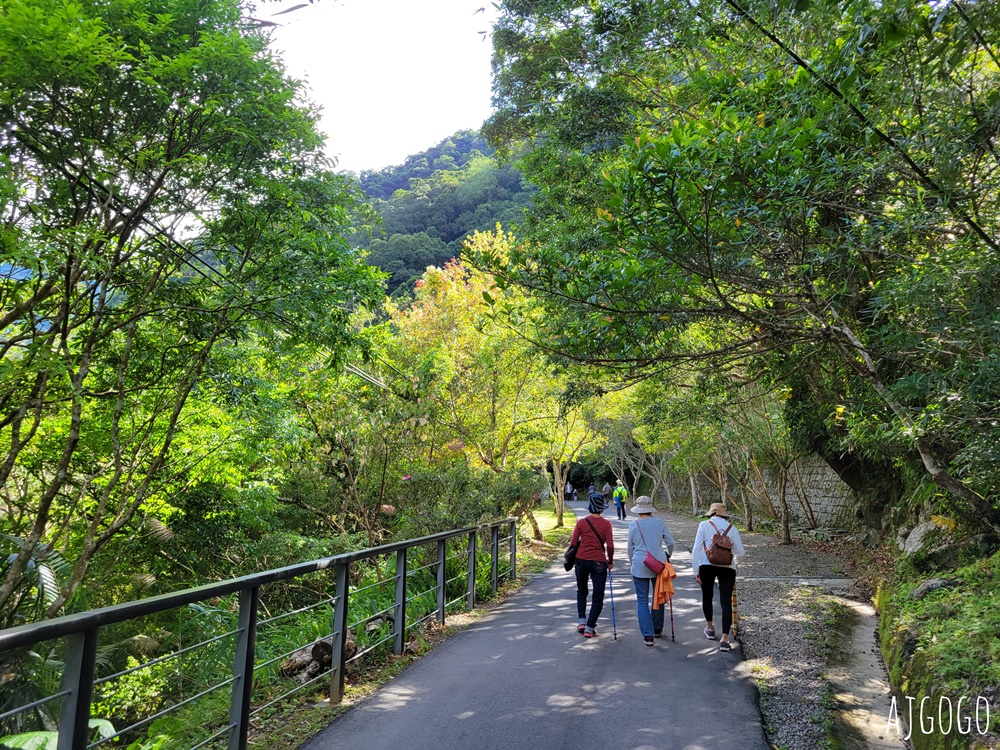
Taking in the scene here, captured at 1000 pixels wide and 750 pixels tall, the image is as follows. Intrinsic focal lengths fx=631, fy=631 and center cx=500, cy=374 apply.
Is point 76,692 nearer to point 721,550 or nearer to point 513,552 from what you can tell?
point 721,550

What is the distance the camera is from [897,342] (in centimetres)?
552

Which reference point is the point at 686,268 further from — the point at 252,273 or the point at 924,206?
the point at 252,273

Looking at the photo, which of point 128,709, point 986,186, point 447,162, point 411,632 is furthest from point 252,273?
point 447,162

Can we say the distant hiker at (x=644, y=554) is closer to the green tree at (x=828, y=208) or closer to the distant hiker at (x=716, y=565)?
the distant hiker at (x=716, y=565)

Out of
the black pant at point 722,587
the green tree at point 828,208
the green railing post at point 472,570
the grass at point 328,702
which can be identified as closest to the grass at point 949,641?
the green tree at point 828,208

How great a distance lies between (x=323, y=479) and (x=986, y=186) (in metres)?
10.4

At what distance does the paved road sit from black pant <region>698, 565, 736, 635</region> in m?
0.30

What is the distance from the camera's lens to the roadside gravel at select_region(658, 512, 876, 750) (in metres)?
4.55

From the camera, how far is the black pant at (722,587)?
6.61 metres

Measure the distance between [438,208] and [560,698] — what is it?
41212mm

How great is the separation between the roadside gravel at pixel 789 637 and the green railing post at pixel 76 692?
398cm

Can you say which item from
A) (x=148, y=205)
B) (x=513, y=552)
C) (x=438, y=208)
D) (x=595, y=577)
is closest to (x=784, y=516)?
(x=513, y=552)

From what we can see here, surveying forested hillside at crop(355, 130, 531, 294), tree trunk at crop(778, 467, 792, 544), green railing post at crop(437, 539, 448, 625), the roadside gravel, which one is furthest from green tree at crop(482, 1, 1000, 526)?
forested hillside at crop(355, 130, 531, 294)

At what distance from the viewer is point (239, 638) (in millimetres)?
3938
